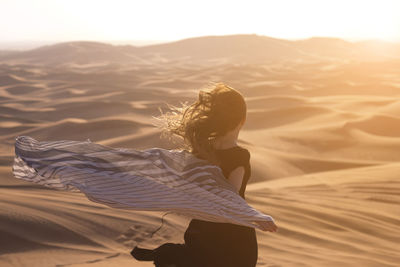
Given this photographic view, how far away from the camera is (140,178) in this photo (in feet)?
7.21

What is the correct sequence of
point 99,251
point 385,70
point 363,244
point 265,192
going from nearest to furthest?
point 99,251, point 363,244, point 265,192, point 385,70

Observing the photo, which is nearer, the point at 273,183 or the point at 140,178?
the point at 140,178

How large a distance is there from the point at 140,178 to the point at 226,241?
50cm

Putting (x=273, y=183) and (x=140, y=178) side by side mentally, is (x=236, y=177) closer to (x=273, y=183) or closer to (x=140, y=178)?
(x=140, y=178)

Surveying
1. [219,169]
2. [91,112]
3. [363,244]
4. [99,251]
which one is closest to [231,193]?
[219,169]

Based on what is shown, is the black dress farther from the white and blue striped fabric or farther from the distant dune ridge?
the distant dune ridge

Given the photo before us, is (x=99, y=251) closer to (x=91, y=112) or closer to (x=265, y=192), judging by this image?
(x=265, y=192)

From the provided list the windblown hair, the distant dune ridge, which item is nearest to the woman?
the windblown hair

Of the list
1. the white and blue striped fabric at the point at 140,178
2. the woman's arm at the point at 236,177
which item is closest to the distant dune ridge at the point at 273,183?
the white and blue striped fabric at the point at 140,178

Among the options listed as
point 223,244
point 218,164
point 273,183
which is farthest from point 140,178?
point 273,183

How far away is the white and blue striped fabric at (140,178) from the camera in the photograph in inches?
80.9

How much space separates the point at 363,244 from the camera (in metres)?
4.20

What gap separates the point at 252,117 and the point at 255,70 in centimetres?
1861

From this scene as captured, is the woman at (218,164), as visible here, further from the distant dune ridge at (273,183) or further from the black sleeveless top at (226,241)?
the distant dune ridge at (273,183)
